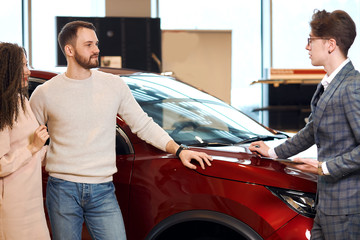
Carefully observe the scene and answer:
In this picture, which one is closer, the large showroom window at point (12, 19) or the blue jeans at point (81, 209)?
the blue jeans at point (81, 209)

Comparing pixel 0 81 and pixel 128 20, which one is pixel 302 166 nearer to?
pixel 0 81

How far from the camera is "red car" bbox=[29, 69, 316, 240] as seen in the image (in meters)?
2.20

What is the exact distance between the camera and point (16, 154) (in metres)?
2.11

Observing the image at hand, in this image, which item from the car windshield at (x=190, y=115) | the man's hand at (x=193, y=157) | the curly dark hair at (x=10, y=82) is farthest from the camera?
the car windshield at (x=190, y=115)

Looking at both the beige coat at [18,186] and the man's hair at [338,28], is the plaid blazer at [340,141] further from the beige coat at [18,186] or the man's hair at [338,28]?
the beige coat at [18,186]

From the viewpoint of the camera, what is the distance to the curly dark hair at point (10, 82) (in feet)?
6.85

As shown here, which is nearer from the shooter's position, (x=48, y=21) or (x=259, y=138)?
(x=259, y=138)

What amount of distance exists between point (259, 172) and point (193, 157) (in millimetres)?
293

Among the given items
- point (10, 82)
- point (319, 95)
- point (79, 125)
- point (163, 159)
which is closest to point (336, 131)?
point (319, 95)

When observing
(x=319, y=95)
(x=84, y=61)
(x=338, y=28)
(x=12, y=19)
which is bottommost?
(x=319, y=95)

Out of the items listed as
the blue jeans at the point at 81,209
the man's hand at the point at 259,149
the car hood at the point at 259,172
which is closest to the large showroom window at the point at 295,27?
the man's hand at the point at 259,149

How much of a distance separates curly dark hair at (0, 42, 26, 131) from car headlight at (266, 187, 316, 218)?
1.08 metres

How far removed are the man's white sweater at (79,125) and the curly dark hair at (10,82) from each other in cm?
19

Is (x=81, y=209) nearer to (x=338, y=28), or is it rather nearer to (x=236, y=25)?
(x=338, y=28)
